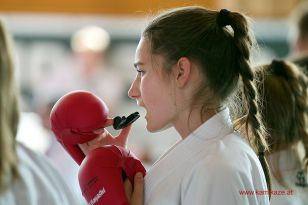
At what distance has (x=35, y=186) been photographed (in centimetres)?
148

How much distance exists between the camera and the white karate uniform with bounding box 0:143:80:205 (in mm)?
1422

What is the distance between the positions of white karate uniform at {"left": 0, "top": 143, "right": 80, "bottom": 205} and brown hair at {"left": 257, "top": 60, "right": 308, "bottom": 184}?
0.70 meters

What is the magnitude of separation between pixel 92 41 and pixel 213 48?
3.63 m

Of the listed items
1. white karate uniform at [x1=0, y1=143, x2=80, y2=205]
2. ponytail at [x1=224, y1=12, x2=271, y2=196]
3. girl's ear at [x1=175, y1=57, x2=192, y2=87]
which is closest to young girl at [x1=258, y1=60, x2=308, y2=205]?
ponytail at [x1=224, y1=12, x2=271, y2=196]

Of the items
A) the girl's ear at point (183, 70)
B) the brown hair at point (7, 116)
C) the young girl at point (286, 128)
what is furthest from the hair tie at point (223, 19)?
the brown hair at point (7, 116)

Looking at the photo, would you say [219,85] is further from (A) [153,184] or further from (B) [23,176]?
(B) [23,176]

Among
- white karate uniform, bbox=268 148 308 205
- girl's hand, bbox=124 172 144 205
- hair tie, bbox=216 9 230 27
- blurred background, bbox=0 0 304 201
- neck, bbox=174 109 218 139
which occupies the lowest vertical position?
blurred background, bbox=0 0 304 201

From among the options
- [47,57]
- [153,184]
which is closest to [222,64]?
[153,184]

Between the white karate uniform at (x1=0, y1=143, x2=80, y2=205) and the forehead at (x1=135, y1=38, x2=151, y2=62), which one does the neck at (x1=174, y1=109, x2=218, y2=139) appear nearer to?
the forehead at (x1=135, y1=38, x2=151, y2=62)

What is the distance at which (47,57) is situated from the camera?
5230 millimetres

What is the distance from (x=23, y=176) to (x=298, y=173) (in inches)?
37.8

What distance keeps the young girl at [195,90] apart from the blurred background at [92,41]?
3215 mm

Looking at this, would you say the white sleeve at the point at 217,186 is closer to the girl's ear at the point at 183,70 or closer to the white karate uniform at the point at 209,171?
the white karate uniform at the point at 209,171

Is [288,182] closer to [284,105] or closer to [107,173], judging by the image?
[284,105]
